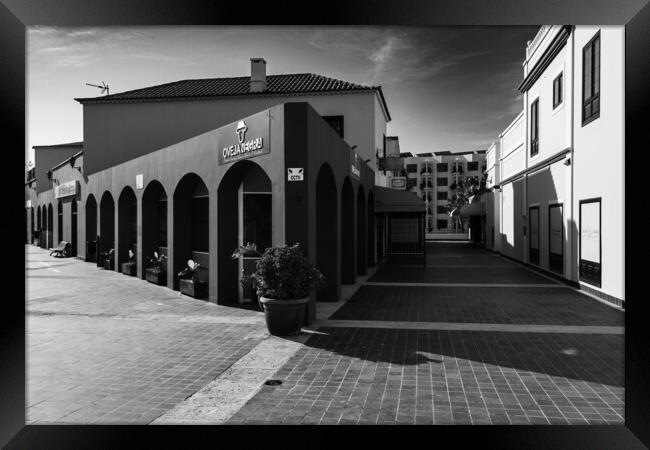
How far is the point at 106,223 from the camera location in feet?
74.9

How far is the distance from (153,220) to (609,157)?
1465 centimetres

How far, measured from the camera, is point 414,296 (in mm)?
13297

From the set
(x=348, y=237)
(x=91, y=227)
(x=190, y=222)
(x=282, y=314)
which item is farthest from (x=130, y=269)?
(x=282, y=314)

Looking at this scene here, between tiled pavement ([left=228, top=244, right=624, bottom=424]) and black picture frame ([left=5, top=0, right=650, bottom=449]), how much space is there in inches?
23.0

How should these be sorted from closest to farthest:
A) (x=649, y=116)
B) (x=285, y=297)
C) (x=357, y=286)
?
1. (x=649, y=116)
2. (x=285, y=297)
3. (x=357, y=286)

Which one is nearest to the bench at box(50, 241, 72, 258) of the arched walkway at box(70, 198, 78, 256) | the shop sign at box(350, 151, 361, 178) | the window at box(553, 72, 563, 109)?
the arched walkway at box(70, 198, 78, 256)

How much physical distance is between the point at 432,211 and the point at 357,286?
308 feet

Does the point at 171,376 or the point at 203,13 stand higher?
the point at 203,13

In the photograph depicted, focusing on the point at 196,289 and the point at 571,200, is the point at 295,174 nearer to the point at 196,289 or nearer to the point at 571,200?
the point at 196,289

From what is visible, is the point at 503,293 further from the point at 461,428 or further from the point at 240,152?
the point at 461,428

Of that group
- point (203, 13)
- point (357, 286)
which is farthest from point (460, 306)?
point (203, 13)

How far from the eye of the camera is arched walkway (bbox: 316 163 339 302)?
12648 millimetres

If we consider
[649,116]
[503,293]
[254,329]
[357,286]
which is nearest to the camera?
[649,116]

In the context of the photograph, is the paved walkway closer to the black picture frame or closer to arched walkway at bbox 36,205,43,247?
the black picture frame
